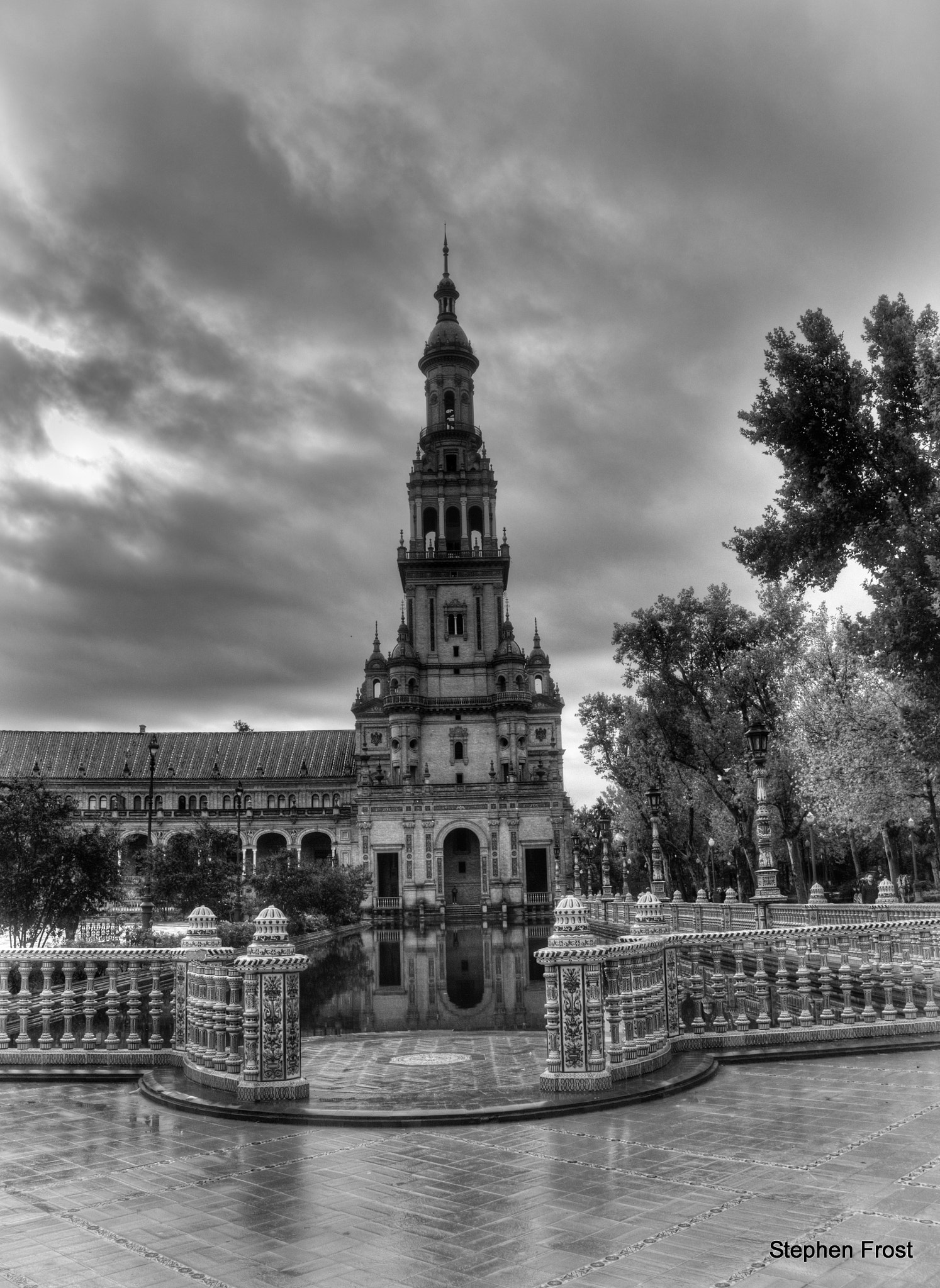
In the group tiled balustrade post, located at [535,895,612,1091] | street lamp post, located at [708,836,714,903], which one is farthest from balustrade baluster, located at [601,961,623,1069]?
street lamp post, located at [708,836,714,903]

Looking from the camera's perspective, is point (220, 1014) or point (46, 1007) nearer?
point (220, 1014)

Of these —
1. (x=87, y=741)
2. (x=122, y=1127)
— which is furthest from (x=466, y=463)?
(x=122, y=1127)

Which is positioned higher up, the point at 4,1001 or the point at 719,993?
the point at 4,1001

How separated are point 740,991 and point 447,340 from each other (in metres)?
71.0

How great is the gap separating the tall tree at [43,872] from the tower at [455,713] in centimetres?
3762

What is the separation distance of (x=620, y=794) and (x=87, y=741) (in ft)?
196

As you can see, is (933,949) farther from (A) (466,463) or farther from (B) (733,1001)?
(A) (466,463)

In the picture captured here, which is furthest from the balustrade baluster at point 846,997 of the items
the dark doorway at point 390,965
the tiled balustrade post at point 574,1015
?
the dark doorway at point 390,965

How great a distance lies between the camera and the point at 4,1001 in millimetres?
11898

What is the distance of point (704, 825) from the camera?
48094 millimetres

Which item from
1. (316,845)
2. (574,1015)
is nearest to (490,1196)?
(574,1015)

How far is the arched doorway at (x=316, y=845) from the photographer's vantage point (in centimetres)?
→ 8469

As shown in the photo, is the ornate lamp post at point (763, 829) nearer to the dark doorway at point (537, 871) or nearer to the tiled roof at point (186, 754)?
the dark doorway at point (537, 871)

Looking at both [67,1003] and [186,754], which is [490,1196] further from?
[186,754]
